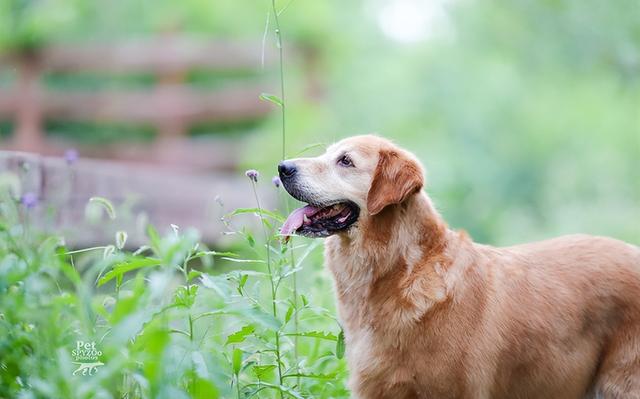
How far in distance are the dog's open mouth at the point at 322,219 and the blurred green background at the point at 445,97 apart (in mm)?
9054

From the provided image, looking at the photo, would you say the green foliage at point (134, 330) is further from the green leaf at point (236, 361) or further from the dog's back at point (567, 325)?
the dog's back at point (567, 325)

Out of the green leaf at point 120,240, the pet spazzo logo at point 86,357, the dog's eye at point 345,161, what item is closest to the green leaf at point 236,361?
the pet spazzo logo at point 86,357

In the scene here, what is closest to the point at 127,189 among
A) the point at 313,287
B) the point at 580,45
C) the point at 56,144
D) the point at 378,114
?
the point at 313,287

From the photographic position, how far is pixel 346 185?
3793mm

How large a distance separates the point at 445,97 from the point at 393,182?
15.8 meters

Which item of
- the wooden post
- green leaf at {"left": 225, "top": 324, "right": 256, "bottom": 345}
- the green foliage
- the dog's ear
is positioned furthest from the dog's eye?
the wooden post

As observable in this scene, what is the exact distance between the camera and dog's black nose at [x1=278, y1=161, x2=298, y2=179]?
12.2 feet

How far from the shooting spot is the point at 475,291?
3.63m

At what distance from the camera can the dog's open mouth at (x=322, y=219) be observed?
371cm

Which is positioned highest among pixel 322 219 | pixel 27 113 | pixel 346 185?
pixel 346 185

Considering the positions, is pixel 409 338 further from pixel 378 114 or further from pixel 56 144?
pixel 378 114

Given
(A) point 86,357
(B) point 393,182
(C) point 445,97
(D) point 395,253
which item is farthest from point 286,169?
(C) point 445,97

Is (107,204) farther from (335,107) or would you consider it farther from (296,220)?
(335,107)

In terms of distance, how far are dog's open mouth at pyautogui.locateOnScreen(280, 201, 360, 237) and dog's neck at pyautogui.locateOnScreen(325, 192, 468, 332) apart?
6 centimetres
